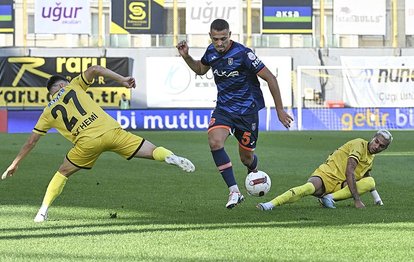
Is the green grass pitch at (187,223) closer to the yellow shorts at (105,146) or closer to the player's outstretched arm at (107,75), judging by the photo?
the yellow shorts at (105,146)

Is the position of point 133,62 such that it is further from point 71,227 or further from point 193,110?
point 71,227

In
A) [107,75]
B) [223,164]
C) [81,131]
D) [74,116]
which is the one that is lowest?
[223,164]

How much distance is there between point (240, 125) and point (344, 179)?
1.28 metres

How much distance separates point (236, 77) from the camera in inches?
423

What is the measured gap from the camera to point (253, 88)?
→ 35.8 feet

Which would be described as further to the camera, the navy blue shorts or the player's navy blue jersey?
the navy blue shorts

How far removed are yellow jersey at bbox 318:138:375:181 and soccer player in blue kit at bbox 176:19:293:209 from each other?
907mm

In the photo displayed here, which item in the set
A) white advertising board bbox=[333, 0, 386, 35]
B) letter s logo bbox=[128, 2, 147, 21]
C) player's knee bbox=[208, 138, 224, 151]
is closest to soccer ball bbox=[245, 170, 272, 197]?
player's knee bbox=[208, 138, 224, 151]

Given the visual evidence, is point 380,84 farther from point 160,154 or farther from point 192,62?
point 160,154

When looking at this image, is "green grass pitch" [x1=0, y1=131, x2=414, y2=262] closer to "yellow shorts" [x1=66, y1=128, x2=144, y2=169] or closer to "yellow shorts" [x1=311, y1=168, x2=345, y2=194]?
"yellow shorts" [x1=311, y1=168, x2=345, y2=194]

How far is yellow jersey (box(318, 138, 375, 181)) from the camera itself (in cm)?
1098

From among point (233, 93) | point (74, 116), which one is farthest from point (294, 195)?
point (74, 116)

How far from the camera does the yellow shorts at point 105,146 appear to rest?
9.86 m

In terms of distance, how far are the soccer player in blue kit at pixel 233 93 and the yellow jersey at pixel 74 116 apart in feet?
4.48
